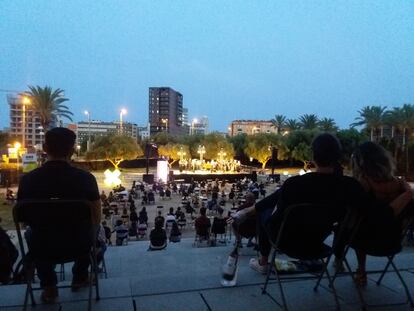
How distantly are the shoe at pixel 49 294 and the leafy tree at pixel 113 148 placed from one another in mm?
39810

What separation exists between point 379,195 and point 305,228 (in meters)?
0.81

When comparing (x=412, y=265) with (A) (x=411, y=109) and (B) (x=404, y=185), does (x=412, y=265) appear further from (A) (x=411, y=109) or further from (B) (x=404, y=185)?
(A) (x=411, y=109)

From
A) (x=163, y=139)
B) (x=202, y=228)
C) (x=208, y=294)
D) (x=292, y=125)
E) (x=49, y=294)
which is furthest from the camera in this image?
(x=292, y=125)

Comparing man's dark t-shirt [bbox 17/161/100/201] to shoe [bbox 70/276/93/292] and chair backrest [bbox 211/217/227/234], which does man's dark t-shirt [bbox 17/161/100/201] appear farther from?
chair backrest [bbox 211/217/227/234]

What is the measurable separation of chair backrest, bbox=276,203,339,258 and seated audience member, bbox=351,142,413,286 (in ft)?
1.24

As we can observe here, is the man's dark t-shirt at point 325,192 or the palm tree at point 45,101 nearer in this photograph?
the man's dark t-shirt at point 325,192

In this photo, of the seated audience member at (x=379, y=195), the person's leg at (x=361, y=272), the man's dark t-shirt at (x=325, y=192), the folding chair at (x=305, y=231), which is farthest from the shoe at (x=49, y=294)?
the person's leg at (x=361, y=272)

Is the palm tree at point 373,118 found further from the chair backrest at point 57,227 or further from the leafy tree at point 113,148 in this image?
the chair backrest at point 57,227

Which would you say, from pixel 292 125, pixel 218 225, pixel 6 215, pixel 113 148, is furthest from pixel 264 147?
pixel 218 225

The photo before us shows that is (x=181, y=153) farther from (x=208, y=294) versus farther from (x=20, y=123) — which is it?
(x=20, y=123)

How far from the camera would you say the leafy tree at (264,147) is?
49.7m

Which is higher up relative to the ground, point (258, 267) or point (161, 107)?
point (161, 107)

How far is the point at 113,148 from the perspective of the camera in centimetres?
4175

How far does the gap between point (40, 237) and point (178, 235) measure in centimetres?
893
